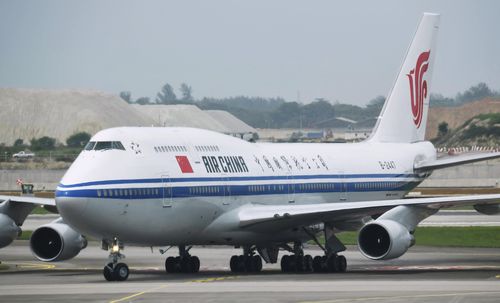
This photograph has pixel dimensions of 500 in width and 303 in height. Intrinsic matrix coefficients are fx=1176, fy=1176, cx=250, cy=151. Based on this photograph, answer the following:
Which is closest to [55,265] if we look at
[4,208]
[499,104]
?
[4,208]

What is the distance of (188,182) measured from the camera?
129 feet

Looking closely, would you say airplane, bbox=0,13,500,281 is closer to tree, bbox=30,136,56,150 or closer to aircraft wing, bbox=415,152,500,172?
aircraft wing, bbox=415,152,500,172

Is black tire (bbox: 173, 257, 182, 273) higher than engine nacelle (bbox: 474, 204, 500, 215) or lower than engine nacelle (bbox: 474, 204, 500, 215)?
lower

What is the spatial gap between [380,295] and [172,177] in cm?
952

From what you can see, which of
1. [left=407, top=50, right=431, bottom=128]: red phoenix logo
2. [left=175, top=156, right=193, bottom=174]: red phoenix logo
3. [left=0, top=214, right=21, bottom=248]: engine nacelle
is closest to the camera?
[left=175, top=156, right=193, bottom=174]: red phoenix logo

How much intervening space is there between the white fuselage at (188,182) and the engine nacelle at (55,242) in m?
3.80

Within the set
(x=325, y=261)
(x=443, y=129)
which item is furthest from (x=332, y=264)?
(x=443, y=129)

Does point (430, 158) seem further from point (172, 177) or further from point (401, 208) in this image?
point (172, 177)

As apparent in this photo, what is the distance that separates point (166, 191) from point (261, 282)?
175 inches

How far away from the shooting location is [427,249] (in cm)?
5334

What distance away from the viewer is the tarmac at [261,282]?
1256 inches

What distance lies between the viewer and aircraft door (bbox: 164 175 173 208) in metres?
38.2

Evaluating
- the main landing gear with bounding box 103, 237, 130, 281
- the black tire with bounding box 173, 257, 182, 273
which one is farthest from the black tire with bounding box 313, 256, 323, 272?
the main landing gear with bounding box 103, 237, 130, 281

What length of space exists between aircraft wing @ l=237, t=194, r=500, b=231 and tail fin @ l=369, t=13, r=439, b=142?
34.5 ft
